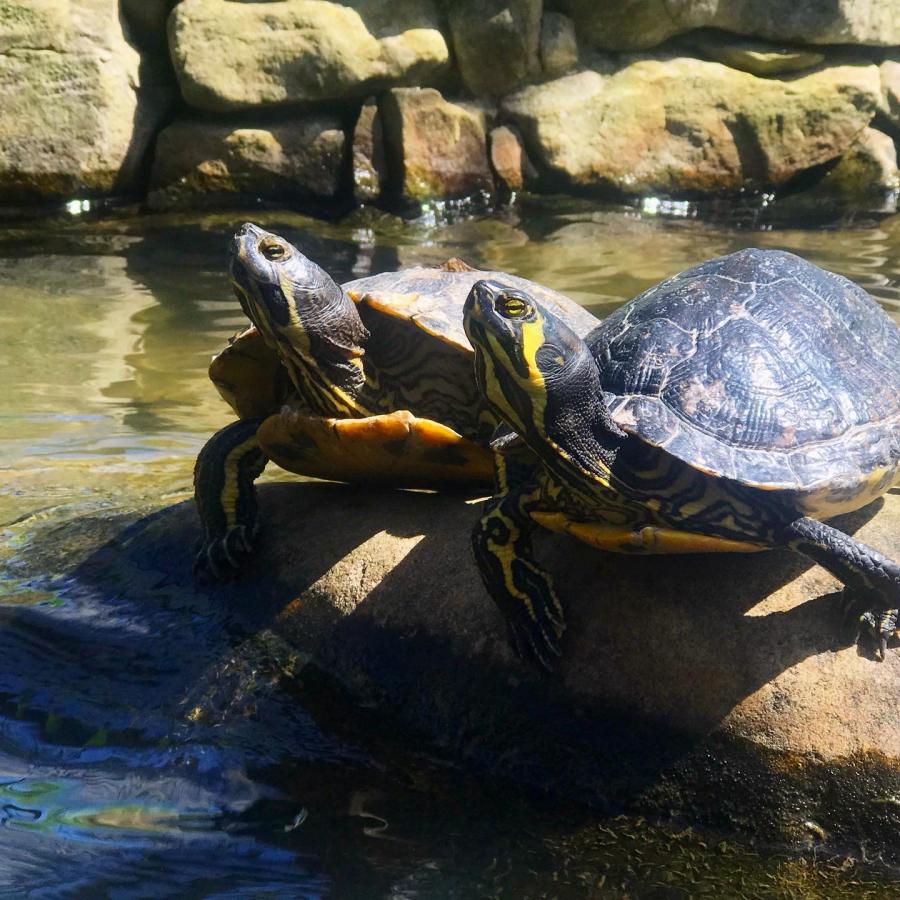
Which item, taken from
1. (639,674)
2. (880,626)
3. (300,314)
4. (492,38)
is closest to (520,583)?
(639,674)

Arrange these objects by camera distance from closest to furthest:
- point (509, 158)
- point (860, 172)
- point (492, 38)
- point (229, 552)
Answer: point (229, 552) → point (492, 38) → point (509, 158) → point (860, 172)

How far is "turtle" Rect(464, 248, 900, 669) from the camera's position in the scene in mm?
2410

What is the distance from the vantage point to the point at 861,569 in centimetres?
236

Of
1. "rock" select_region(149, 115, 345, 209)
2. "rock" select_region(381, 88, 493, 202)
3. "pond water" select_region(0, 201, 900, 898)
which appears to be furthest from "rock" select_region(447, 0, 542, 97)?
"pond water" select_region(0, 201, 900, 898)

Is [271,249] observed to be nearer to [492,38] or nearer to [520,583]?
[520,583]

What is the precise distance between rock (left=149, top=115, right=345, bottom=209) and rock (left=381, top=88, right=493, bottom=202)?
552 millimetres

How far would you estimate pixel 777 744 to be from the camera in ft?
7.83

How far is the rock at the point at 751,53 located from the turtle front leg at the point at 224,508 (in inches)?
368

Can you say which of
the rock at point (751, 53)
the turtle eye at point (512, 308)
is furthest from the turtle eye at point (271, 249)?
the rock at point (751, 53)

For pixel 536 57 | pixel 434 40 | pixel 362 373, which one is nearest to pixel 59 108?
pixel 434 40

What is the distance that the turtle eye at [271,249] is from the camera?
11.4 feet

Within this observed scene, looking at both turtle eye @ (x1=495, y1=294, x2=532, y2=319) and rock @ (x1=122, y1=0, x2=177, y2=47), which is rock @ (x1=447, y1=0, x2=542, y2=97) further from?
turtle eye @ (x1=495, y1=294, x2=532, y2=319)

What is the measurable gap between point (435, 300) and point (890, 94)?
956cm

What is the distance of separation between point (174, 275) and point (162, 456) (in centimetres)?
369
